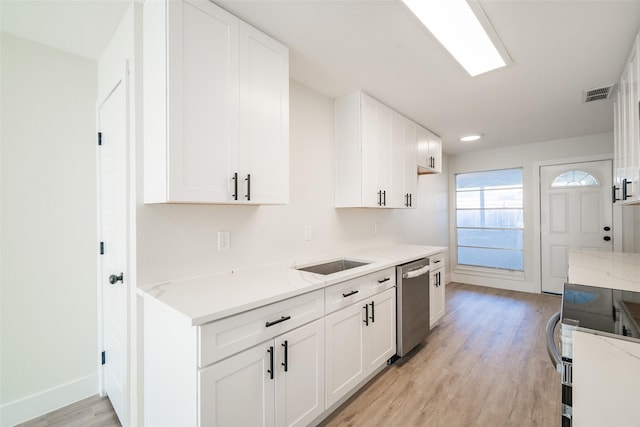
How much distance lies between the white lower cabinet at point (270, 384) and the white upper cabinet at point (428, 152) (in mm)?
2736

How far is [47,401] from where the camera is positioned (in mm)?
1881

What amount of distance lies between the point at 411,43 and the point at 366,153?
1.02 metres

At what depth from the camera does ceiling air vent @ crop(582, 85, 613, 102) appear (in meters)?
2.57

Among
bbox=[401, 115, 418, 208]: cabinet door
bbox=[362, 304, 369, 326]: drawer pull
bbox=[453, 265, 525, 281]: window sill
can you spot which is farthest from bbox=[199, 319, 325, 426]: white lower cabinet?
bbox=[453, 265, 525, 281]: window sill

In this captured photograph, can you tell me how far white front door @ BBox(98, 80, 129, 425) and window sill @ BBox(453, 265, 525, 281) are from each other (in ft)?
17.9

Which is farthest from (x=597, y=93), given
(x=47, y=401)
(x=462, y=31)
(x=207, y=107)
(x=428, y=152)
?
(x=47, y=401)

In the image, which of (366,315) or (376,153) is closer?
(366,315)

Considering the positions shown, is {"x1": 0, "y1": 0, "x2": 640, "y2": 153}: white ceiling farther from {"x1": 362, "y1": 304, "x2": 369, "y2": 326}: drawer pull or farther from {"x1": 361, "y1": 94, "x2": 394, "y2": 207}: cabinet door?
{"x1": 362, "y1": 304, "x2": 369, "y2": 326}: drawer pull

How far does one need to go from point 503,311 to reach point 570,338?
353 centimetres

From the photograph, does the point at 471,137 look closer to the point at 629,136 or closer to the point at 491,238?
the point at 491,238

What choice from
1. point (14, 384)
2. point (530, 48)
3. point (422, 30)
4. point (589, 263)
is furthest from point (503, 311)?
point (14, 384)

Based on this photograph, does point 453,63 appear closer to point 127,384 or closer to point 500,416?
point 500,416

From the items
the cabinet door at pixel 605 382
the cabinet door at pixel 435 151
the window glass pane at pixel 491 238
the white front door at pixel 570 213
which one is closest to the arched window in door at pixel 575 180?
the white front door at pixel 570 213

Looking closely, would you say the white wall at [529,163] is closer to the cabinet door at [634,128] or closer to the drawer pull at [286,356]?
the cabinet door at [634,128]
